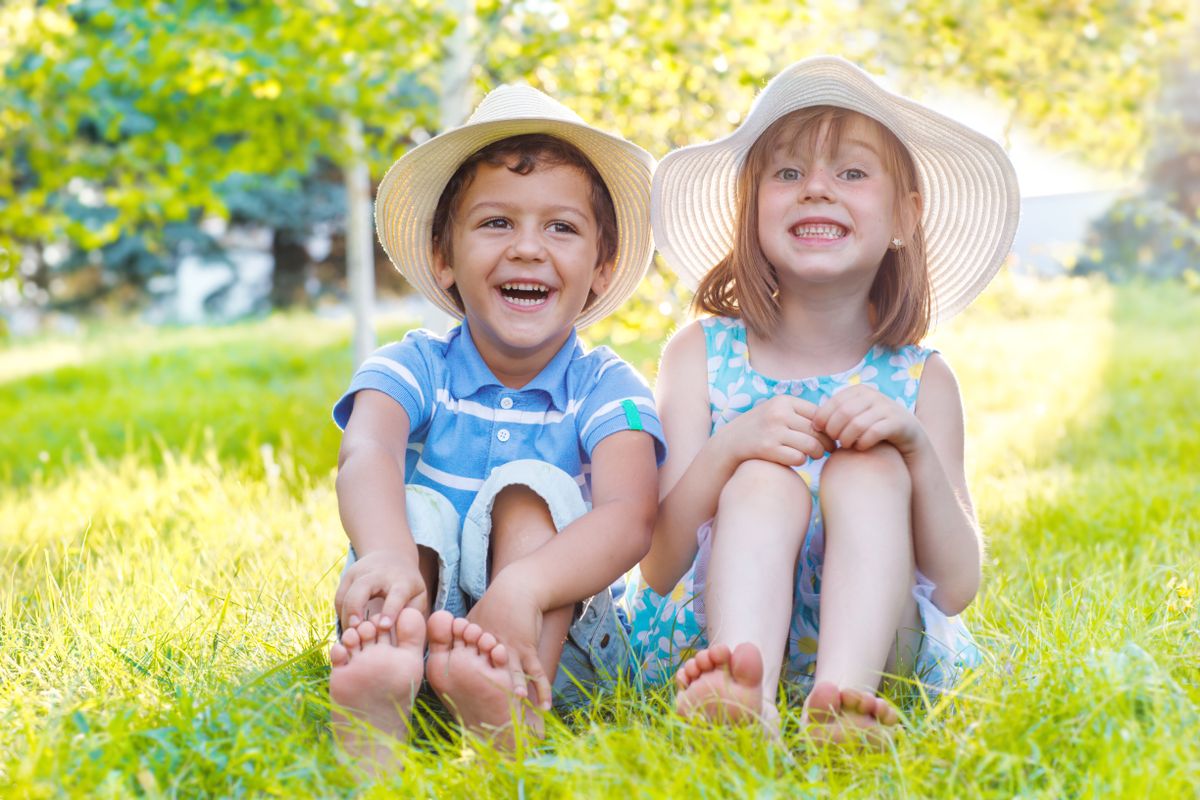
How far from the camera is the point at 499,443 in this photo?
226cm

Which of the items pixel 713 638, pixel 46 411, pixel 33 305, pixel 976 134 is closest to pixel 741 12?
pixel 976 134

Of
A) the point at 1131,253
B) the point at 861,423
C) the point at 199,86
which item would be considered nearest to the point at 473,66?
the point at 199,86

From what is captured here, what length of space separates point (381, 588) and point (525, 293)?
75cm

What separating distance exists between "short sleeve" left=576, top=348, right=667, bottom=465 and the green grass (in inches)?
20.1

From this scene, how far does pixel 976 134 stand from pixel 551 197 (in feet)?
2.79

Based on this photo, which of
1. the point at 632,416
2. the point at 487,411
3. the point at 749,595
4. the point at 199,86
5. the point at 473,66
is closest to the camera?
the point at 749,595

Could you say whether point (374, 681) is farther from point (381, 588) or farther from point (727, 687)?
point (727, 687)

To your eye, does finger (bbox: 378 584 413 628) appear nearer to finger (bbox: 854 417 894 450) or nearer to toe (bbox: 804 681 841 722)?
toe (bbox: 804 681 841 722)

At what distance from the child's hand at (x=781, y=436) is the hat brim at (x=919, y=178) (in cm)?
59

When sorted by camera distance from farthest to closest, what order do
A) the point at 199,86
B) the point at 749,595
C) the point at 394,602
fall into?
the point at 199,86 < the point at 749,595 < the point at 394,602

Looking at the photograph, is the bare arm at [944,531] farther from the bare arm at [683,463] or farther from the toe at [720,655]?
the toe at [720,655]

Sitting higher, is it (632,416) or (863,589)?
(632,416)

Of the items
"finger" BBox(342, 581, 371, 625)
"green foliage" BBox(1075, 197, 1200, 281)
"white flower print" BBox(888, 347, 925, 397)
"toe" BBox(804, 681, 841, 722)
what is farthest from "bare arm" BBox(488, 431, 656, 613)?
"green foliage" BBox(1075, 197, 1200, 281)

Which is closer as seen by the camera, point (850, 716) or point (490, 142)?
point (850, 716)
